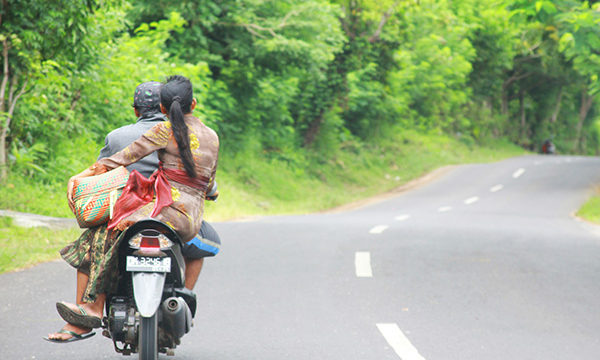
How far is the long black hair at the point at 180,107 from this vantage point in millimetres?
4215

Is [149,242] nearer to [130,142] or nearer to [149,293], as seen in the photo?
[149,293]

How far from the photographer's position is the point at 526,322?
20.7 feet

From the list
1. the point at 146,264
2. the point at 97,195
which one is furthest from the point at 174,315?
the point at 97,195

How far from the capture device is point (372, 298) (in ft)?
23.4

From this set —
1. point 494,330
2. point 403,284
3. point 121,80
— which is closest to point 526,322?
point 494,330

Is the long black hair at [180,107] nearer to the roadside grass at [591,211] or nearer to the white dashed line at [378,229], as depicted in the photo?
the white dashed line at [378,229]

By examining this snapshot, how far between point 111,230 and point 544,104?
56.8 metres

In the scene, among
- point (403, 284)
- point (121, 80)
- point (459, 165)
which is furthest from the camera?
point (459, 165)

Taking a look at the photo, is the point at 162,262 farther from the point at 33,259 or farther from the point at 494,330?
the point at 33,259

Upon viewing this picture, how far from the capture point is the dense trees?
39.2 feet

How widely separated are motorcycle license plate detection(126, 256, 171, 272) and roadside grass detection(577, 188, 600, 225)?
653 inches

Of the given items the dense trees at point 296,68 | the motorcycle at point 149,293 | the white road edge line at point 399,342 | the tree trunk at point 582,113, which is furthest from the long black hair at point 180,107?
the tree trunk at point 582,113

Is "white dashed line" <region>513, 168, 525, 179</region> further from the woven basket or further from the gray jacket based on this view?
the woven basket

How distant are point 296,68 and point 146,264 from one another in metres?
24.0
